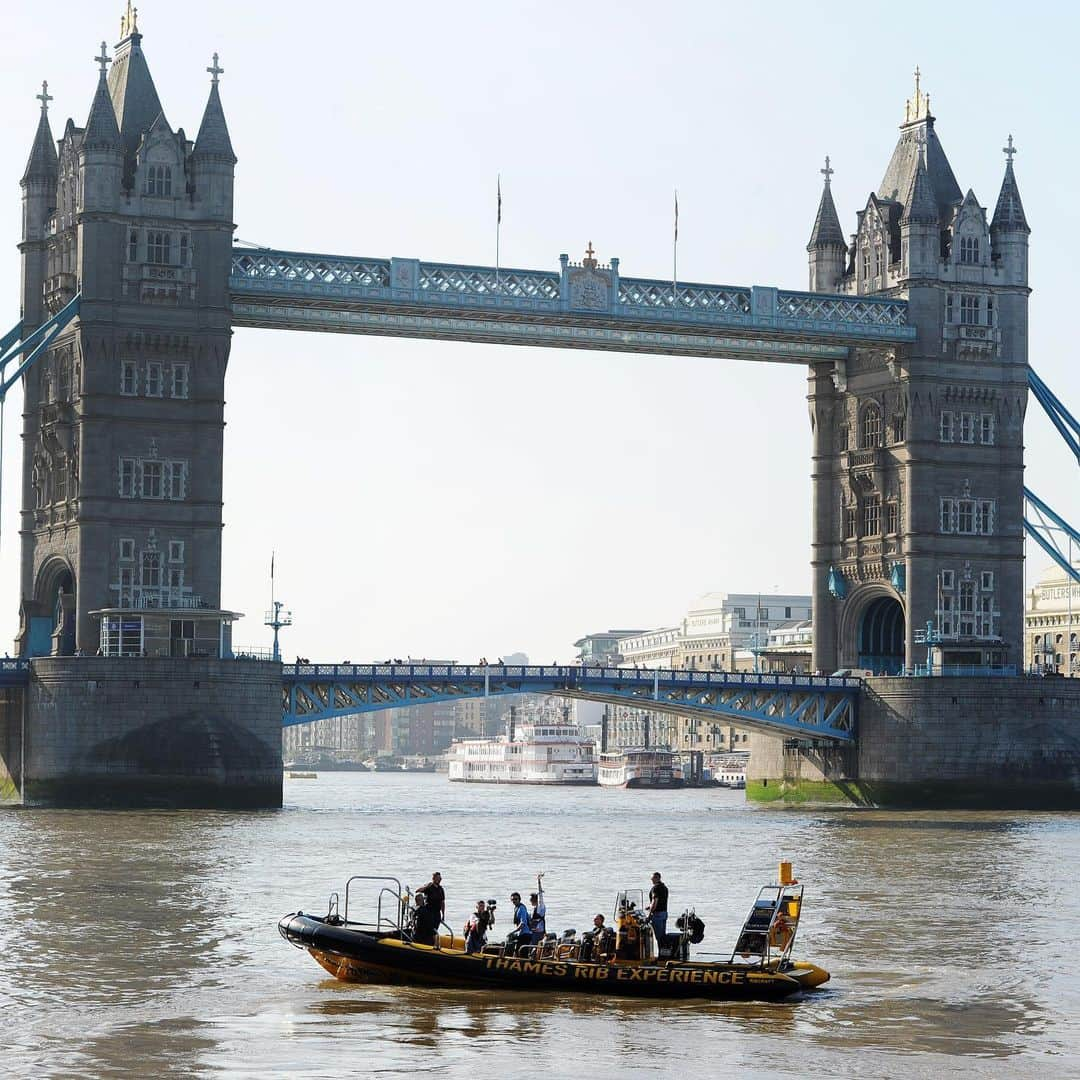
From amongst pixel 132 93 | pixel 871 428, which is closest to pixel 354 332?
pixel 132 93

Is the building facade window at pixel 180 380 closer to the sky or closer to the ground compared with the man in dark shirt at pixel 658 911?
closer to the sky

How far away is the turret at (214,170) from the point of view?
4402 inches

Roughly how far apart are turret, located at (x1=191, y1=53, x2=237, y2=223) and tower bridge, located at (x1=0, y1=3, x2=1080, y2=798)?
0.34 feet

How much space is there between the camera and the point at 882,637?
433ft

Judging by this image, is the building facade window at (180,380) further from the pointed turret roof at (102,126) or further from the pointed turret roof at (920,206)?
the pointed turret roof at (920,206)

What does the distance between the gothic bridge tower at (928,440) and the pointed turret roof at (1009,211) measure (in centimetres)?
8

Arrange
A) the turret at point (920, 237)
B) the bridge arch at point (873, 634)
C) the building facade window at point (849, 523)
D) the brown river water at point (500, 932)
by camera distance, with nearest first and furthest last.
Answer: the brown river water at point (500, 932)
the turret at point (920, 237)
the building facade window at point (849, 523)
the bridge arch at point (873, 634)

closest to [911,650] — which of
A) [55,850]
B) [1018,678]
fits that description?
[1018,678]

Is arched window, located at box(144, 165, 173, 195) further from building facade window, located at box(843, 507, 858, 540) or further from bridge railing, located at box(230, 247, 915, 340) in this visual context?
building facade window, located at box(843, 507, 858, 540)

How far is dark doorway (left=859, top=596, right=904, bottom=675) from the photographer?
131000 millimetres

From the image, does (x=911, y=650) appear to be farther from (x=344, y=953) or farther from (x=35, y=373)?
(x=344, y=953)

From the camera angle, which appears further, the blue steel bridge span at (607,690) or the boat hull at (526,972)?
the blue steel bridge span at (607,690)

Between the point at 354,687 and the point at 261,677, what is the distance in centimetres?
928

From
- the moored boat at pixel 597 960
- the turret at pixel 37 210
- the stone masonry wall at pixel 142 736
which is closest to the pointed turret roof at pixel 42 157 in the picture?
the turret at pixel 37 210
